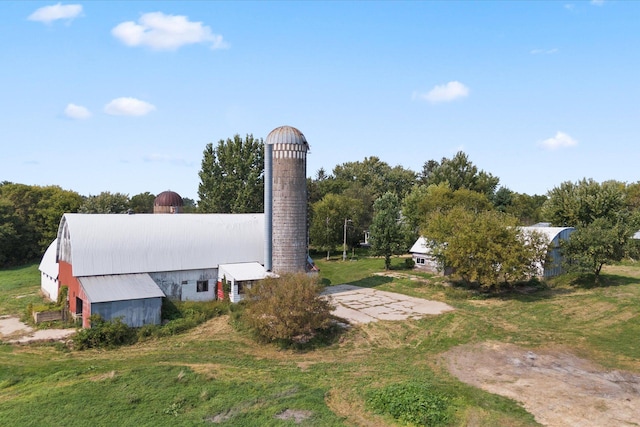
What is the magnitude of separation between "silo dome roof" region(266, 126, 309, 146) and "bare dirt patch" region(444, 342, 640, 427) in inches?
834

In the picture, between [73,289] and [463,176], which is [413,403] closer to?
[73,289]

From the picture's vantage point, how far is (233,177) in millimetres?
61594

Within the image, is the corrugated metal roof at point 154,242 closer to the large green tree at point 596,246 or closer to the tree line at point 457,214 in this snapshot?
the tree line at point 457,214

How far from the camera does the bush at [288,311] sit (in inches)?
964

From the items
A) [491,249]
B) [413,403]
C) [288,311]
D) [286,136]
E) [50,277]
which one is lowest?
[413,403]

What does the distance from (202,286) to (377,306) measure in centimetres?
1397

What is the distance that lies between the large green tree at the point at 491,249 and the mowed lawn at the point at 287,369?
2376 millimetres

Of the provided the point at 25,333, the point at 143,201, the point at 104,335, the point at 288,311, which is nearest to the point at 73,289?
the point at 25,333

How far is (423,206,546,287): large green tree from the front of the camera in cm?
3525

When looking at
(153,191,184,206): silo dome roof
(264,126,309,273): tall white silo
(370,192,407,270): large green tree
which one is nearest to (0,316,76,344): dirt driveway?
(264,126,309,273): tall white silo

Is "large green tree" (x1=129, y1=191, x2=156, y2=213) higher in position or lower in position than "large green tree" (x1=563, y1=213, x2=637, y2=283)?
higher

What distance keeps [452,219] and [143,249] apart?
26.3m

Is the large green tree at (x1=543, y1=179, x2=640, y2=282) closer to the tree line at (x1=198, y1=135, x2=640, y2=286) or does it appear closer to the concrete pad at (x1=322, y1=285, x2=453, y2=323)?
the tree line at (x1=198, y1=135, x2=640, y2=286)

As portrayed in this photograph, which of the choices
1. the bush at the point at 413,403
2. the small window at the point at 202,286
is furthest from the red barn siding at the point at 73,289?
the bush at the point at 413,403
